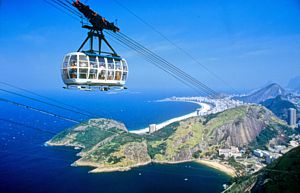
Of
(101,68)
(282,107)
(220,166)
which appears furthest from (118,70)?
(282,107)

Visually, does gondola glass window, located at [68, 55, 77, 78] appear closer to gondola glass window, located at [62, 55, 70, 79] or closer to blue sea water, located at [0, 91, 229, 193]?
gondola glass window, located at [62, 55, 70, 79]

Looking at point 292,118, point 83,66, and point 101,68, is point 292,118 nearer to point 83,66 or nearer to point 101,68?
point 101,68

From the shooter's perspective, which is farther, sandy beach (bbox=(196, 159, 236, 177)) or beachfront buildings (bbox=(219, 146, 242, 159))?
beachfront buildings (bbox=(219, 146, 242, 159))

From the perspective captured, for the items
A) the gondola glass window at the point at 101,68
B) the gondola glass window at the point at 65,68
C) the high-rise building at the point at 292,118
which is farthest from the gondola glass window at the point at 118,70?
the high-rise building at the point at 292,118

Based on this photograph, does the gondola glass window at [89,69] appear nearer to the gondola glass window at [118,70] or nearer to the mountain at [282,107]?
the gondola glass window at [118,70]

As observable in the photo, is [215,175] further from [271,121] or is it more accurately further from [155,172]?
[271,121]

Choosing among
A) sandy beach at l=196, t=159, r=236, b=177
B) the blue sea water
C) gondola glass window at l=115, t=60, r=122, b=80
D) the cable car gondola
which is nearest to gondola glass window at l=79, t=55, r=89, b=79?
the cable car gondola
